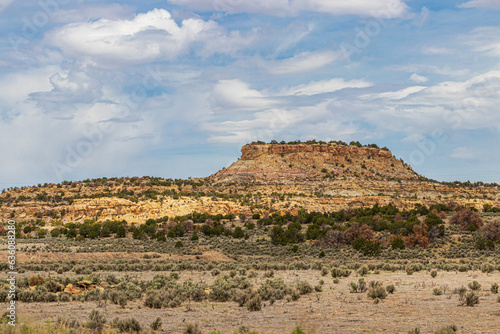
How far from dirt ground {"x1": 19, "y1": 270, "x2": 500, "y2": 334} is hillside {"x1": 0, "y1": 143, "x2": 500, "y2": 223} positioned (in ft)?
157

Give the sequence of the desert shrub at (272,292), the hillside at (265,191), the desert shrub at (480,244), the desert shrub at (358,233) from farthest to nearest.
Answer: the hillside at (265,191) → the desert shrub at (358,233) → the desert shrub at (480,244) → the desert shrub at (272,292)

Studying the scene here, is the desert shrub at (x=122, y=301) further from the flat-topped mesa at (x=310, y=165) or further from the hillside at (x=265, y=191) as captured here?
the flat-topped mesa at (x=310, y=165)

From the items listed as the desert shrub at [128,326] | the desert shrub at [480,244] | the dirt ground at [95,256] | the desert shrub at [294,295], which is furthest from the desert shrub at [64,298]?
the desert shrub at [480,244]

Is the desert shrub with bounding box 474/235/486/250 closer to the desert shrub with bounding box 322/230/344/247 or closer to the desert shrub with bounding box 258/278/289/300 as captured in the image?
the desert shrub with bounding box 322/230/344/247

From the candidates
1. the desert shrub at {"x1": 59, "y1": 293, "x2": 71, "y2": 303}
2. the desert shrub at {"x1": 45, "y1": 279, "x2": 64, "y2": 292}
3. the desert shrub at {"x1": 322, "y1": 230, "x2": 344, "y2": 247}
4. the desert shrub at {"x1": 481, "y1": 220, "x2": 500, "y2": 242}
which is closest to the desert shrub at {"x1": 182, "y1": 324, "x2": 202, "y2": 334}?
the desert shrub at {"x1": 59, "y1": 293, "x2": 71, "y2": 303}

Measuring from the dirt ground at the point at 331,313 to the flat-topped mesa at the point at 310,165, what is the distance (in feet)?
247

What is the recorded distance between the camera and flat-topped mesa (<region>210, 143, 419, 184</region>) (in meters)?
96.0

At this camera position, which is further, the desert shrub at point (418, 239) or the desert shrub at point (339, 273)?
the desert shrub at point (418, 239)

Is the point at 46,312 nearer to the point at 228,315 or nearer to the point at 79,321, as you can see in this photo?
the point at 79,321

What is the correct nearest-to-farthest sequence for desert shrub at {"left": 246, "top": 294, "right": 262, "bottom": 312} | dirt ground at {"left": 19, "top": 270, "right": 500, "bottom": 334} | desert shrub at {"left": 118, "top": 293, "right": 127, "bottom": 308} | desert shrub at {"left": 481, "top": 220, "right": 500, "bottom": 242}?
dirt ground at {"left": 19, "top": 270, "right": 500, "bottom": 334} < desert shrub at {"left": 246, "top": 294, "right": 262, "bottom": 312} < desert shrub at {"left": 118, "top": 293, "right": 127, "bottom": 308} < desert shrub at {"left": 481, "top": 220, "right": 500, "bottom": 242}

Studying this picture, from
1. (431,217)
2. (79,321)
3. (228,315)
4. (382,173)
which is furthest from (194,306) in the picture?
(382,173)

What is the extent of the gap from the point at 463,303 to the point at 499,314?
5.24 ft

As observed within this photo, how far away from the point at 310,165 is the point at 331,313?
88.7 m

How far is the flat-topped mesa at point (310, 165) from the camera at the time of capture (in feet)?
315
